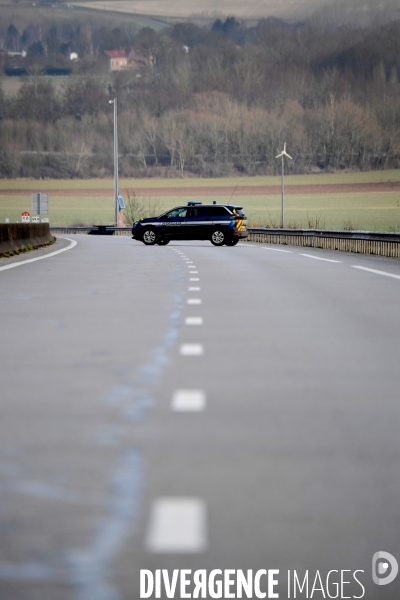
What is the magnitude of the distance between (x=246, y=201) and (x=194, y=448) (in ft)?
530

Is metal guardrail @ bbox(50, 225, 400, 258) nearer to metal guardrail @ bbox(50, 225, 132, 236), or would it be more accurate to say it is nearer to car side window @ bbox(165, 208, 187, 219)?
car side window @ bbox(165, 208, 187, 219)

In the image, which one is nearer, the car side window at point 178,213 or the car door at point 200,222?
the car door at point 200,222

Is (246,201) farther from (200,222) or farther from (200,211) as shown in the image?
(200,222)

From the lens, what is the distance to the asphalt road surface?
533cm

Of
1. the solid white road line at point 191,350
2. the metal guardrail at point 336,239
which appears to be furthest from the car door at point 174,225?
the solid white road line at point 191,350

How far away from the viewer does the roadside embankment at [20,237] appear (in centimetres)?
3694

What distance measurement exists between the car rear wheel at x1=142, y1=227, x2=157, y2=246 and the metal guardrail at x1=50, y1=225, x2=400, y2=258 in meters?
5.56

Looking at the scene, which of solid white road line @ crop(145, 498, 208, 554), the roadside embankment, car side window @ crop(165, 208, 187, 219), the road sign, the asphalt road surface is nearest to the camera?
the asphalt road surface

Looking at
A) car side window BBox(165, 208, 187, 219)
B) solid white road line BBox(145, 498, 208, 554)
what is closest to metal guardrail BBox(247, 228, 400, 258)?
car side window BBox(165, 208, 187, 219)

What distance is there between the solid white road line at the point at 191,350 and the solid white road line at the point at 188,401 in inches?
97.4

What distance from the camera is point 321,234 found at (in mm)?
48594

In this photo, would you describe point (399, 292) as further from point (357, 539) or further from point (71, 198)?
point (71, 198)

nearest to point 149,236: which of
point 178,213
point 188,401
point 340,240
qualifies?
point 178,213

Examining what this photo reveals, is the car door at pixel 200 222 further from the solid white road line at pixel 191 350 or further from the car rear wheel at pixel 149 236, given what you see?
the solid white road line at pixel 191 350
